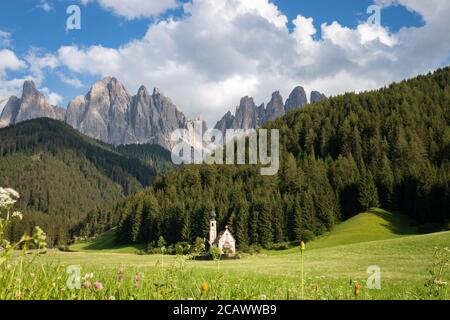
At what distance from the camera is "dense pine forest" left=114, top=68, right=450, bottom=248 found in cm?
10125

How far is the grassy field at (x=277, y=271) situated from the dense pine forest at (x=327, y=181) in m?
7.48

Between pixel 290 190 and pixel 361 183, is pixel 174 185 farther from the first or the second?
pixel 361 183

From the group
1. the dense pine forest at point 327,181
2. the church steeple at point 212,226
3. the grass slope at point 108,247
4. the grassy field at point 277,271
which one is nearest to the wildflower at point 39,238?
the grassy field at point 277,271

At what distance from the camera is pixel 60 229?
178125mm

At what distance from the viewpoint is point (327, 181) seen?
120312mm

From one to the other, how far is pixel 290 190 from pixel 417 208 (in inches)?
1489

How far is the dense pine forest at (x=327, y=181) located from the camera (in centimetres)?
10125

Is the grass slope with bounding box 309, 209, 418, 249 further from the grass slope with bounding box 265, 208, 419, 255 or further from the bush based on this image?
the bush

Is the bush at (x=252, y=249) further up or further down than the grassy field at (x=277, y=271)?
further down

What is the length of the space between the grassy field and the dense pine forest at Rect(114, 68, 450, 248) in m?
7.48

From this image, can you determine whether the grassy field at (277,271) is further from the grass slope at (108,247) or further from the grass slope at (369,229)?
the grass slope at (108,247)

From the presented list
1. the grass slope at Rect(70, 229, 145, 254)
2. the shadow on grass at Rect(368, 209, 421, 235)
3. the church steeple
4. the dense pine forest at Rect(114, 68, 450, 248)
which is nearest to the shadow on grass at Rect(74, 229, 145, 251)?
the grass slope at Rect(70, 229, 145, 254)

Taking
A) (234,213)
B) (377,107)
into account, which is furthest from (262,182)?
(377,107)
